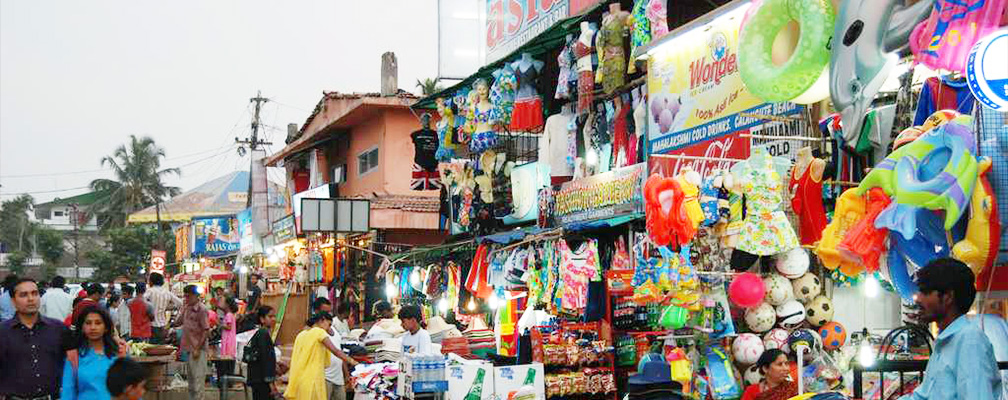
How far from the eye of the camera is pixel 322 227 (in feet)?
76.3

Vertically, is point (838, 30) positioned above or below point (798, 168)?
above

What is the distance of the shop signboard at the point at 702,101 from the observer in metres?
11.7

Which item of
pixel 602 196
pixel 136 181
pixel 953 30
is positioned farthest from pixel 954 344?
pixel 136 181

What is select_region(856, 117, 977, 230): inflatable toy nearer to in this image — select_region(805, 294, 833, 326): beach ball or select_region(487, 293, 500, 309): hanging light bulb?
select_region(805, 294, 833, 326): beach ball

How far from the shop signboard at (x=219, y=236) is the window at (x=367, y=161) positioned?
61.2 ft

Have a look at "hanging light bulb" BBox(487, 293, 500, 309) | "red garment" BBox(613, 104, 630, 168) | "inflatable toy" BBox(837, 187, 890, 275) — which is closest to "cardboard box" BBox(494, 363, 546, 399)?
"red garment" BBox(613, 104, 630, 168)

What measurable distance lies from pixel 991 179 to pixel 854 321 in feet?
14.7

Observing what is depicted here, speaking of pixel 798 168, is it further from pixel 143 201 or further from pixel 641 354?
pixel 143 201

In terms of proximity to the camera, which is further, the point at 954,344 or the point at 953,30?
the point at 953,30

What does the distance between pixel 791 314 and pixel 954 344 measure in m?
5.52

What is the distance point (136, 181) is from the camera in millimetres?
72750

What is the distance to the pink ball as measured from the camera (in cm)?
995

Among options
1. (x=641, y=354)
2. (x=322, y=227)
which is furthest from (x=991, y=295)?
(x=322, y=227)

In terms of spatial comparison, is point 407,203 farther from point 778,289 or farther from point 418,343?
point 778,289
